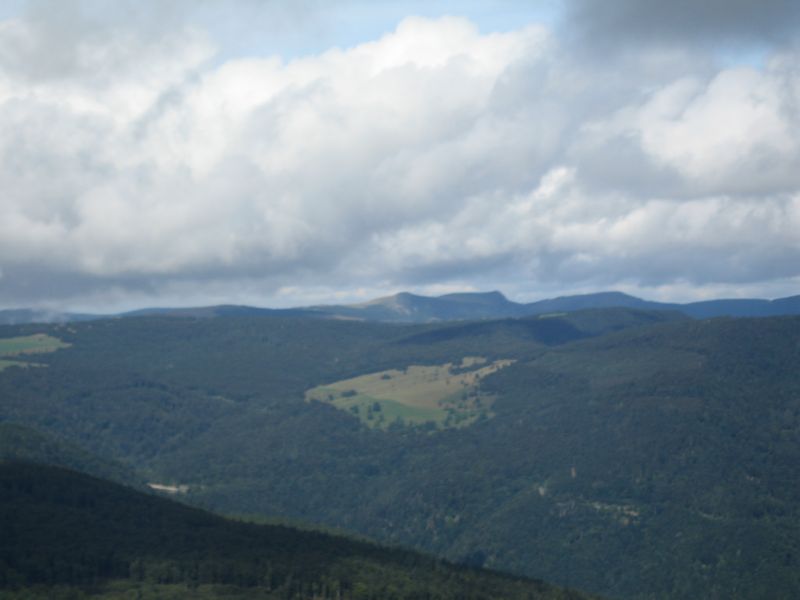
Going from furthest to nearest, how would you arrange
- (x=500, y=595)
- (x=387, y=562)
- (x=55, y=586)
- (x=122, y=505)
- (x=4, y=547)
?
1. (x=122, y=505)
2. (x=387, y=562)
3. (x=500, y=595)
4. (x=4, y=547)
5. (x=55, y=586)

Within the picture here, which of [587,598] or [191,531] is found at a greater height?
[191,531]

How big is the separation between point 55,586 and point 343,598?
155 ft

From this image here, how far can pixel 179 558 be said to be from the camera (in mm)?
165250

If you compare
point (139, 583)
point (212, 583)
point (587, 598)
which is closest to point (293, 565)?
point (212, 583)

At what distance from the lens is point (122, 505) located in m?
195

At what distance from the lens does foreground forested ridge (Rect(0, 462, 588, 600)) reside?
15275cm

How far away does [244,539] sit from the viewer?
182 metres

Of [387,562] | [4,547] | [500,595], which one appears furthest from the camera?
[387,562]

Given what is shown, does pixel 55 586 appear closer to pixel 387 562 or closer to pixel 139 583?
pixel 139 583

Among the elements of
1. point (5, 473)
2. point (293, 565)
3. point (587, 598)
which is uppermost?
point (5, 473)

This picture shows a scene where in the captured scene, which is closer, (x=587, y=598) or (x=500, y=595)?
(x=500, y=595)

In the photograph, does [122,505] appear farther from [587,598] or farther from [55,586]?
[587,598]

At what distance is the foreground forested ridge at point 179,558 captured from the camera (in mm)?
152750

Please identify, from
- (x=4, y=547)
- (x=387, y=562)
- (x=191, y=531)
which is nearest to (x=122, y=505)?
(x=191, y=531)
